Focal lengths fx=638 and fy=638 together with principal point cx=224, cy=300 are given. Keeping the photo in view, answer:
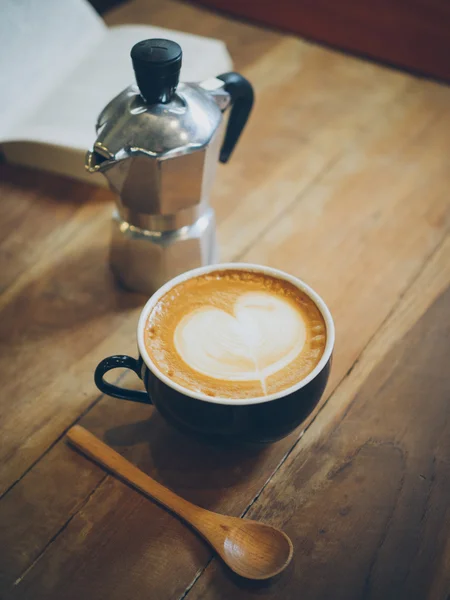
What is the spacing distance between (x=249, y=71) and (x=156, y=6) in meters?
0.28

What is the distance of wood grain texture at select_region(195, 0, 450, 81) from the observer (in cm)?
115

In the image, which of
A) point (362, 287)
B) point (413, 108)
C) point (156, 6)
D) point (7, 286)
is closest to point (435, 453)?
point (362, 287)

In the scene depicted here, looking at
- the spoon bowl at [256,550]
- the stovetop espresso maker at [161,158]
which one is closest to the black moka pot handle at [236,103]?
the stovetop espresso maker at [161,158]

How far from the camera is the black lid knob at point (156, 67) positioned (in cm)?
60

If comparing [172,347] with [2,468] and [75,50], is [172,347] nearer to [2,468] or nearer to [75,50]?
[2,468]

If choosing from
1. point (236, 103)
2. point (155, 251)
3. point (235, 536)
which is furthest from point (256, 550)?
point (236, 103)

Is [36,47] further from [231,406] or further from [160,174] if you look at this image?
[231,406]

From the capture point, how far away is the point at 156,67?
0.60 m

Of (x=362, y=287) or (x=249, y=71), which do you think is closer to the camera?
(x=362, y=287)

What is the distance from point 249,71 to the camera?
3.71 feet

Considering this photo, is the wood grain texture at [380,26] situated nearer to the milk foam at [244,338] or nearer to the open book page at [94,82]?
the open book page at [94,82]

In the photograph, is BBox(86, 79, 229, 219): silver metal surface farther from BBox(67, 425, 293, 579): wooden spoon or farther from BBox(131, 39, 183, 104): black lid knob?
BBox(67, 425, 293, 579): wooden spoon

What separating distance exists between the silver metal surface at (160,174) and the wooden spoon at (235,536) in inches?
10.4

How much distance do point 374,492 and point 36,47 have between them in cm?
84
